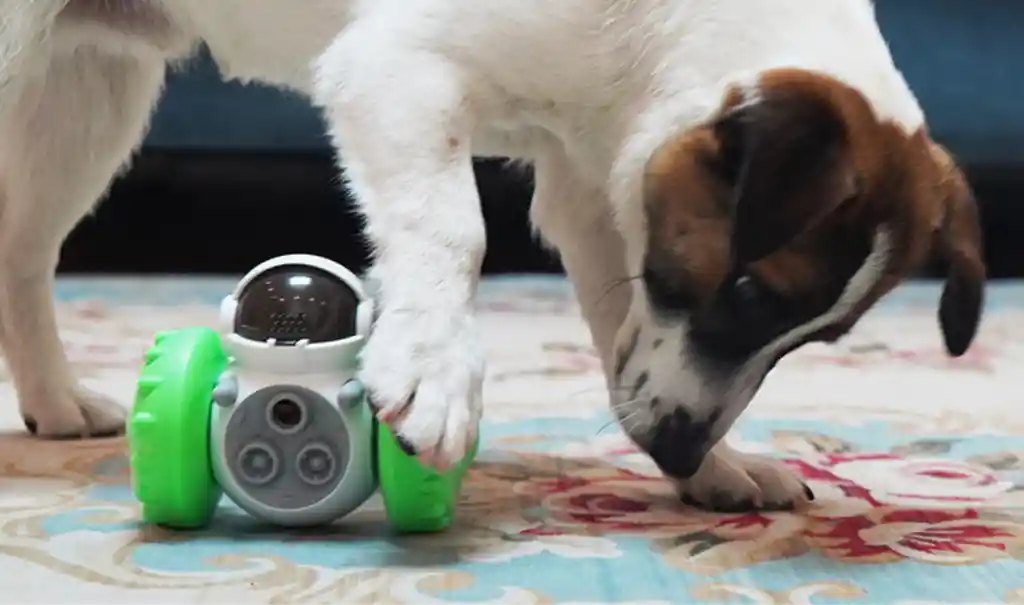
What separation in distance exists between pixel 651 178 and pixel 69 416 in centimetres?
67

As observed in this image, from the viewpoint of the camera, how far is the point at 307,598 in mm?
821

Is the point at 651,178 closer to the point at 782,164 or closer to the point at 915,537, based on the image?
the point at 782,164

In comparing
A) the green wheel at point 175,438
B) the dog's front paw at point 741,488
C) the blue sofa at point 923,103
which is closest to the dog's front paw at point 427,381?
the green wheel at point 175,438

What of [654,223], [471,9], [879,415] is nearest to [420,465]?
[654,223]

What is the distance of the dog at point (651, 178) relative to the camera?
2.99 ft

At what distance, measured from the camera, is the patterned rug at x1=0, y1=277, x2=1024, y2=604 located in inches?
33.7

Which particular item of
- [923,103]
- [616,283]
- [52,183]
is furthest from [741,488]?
[923,103]

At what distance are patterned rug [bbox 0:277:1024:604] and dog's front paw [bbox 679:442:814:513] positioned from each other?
2cm

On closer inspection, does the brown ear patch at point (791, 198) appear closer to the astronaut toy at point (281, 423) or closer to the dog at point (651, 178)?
the dog at point (651, 178)

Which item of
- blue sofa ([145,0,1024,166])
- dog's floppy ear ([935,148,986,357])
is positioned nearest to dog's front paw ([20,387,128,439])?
dog's floppy ear ([935,148,986,357])

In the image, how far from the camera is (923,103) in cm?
257

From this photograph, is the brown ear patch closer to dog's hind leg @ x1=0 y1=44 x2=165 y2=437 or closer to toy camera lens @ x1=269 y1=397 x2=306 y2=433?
toy camera lens @ x1=269 y1=397 x2=306 y2=433

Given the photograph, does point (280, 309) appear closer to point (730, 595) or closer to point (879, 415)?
point (730, 595)

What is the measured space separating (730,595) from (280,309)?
360 millimetres
